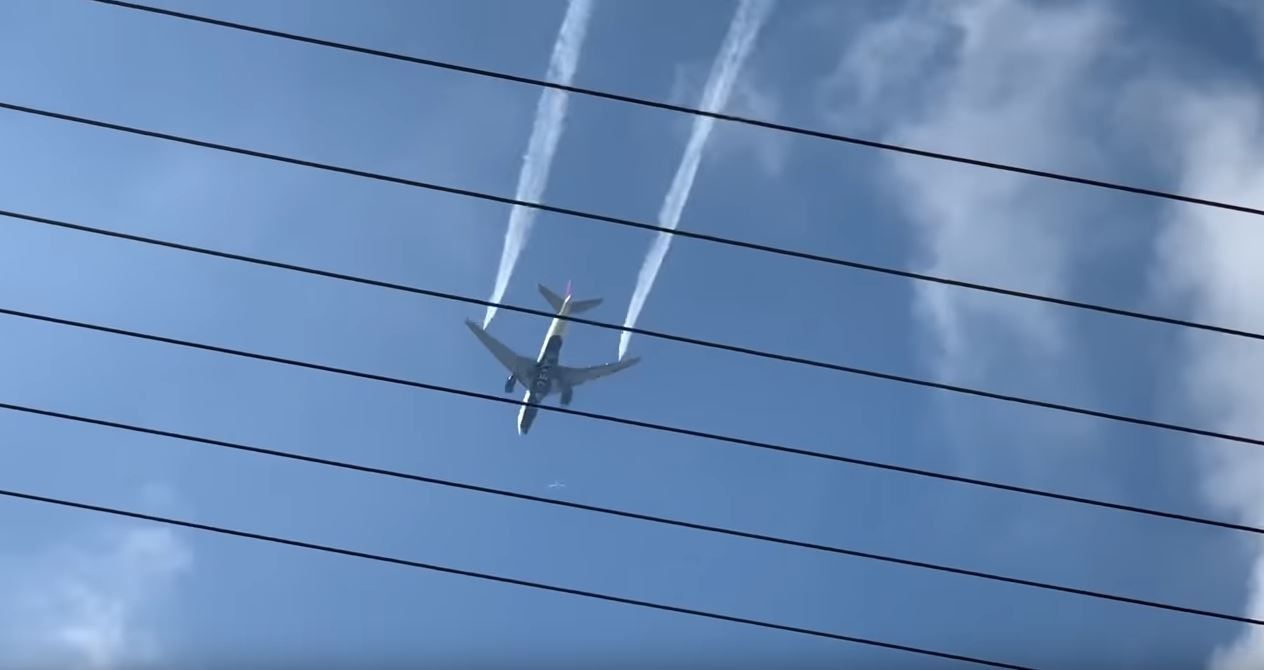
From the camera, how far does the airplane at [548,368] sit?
58.1m

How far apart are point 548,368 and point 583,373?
115 inches

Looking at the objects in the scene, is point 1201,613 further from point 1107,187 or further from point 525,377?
point 525,377

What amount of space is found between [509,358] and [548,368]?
258 centimetres

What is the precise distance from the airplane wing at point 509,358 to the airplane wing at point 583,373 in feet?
4.95

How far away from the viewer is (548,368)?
2298 inches

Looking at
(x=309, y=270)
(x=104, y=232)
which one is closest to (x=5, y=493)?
(x=104, y=232)

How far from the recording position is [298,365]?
33.8ft

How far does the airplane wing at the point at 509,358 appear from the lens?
193 ft

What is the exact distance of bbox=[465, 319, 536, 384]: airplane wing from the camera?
58875 mm

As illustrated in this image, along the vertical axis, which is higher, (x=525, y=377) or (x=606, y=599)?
(x=525, y=377)

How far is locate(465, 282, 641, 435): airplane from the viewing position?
191 ft

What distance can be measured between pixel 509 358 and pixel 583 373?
376 cm

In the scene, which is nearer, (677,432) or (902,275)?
(902,275)

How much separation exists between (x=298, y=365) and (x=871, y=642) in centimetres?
541
